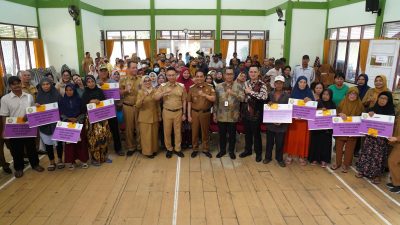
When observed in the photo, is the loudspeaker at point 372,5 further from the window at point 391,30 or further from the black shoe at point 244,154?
the black shoe at point 244,154

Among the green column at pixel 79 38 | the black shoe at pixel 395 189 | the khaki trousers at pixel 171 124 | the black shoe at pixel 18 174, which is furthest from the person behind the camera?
the green column at pixel 79 38

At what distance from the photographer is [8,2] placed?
8.94 meters

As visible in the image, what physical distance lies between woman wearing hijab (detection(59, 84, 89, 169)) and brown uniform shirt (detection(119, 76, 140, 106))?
0.76 metres

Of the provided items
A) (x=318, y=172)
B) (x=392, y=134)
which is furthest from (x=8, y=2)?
(x=392, y=134)

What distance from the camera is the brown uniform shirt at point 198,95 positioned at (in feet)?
15.6

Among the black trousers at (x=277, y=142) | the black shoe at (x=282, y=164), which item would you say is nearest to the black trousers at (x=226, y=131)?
the black trousers at (x=277, y=142)

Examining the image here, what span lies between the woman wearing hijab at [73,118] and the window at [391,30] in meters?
7.42

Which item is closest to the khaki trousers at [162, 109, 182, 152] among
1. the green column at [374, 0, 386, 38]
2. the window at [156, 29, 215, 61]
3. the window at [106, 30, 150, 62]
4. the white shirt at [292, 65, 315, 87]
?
the white shirt at [292, 65, 315, 87]

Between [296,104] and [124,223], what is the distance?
2927 mm

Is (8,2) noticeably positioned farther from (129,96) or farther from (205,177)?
(205,177)

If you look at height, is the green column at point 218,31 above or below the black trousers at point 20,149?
above

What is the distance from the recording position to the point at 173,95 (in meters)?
4.77

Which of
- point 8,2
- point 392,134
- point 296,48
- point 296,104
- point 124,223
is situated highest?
point 8,2

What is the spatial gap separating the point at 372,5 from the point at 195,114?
6.13 metres
